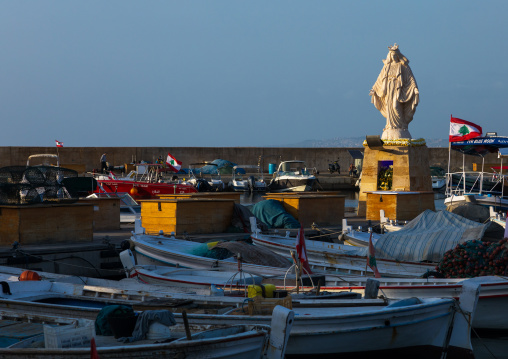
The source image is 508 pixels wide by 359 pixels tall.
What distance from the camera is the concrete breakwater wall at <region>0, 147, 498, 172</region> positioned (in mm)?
53250

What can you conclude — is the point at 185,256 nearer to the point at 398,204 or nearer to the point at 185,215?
the point at 185,215

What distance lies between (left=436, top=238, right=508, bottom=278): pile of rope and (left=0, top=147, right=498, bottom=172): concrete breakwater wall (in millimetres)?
42511

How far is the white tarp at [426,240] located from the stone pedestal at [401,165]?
6.42m

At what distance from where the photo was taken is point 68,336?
808cm

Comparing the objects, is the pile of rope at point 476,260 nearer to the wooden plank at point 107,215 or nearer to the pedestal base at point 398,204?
the pedestal base at point 398,204

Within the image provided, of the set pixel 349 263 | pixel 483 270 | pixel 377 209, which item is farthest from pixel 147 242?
pixel 377 209

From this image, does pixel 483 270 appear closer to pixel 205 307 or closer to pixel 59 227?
pixel 205 307

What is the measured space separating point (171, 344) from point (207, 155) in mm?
53006

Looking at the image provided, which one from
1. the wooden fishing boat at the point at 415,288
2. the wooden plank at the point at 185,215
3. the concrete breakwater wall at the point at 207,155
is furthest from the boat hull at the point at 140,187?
the concrete breakwater wall at the point at 207,155

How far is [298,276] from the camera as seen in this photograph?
468 inches

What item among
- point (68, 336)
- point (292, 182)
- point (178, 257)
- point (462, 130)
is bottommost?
point (178, 257)

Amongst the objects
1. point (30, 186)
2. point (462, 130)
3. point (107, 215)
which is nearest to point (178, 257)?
point (30, 186)

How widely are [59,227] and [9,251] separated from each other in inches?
67.2

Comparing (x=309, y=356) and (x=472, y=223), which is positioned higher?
(x=472, y=223)
